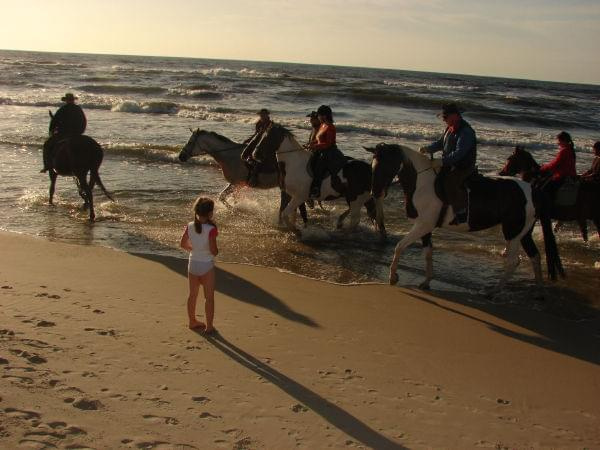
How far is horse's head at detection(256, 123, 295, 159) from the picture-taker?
33.7ft

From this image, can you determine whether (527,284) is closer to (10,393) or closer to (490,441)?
(490,441)

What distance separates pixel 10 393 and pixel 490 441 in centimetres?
336

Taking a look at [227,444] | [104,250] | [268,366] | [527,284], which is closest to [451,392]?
[268,366]

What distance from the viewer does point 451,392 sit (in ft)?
16.0

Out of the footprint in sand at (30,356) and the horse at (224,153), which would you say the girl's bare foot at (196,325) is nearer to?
the footprint in sand at (30,356)

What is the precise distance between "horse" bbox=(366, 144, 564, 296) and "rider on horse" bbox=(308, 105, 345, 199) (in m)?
2.39

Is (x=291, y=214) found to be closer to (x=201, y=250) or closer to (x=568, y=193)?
(x=568, y=193)

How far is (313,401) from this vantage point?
4.50m

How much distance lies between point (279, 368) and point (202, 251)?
1384 mm

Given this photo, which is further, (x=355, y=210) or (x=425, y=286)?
(x=355, y=210)

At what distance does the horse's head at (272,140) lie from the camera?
10.3 metres

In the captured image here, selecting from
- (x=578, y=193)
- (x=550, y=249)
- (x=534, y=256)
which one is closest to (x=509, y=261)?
(x=534, y=256)

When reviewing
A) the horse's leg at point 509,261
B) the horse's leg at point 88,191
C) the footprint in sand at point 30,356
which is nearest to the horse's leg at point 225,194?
the horse's leg at point 88,191

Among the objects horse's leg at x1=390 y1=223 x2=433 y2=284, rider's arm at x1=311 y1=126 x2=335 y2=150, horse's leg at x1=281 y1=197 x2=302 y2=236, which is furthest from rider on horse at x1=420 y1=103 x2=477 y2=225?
horse's leg at x1=281 y1=197 x2=302 y2=236
